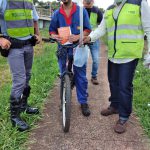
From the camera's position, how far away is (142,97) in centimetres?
658

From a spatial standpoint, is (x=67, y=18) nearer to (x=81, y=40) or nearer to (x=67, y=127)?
(x=81, y=40)

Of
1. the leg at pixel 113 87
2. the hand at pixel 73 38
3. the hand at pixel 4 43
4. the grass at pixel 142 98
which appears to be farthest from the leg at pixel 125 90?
the hand at pixel 4 43

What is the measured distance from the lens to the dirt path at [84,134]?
444 centimetres

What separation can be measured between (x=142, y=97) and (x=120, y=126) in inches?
71.0

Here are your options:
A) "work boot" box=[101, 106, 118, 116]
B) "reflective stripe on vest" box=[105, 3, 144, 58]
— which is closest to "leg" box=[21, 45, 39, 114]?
"work boot" box=[101, 106, 118, 116]

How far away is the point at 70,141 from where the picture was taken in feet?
14.9

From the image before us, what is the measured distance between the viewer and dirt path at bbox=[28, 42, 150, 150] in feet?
14.6

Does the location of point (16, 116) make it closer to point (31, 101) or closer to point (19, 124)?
point (19, 124)

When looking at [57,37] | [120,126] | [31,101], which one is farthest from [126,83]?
[31,101]

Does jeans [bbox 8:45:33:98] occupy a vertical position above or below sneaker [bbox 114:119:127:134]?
above

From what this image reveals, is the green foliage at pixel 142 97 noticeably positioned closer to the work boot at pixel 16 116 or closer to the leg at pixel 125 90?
the leg at pixel 125 90

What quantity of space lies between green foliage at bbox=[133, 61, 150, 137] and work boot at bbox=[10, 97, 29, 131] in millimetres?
1866

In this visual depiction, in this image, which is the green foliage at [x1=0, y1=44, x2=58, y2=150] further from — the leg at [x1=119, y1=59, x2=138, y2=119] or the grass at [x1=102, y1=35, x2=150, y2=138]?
the grass at [x1=102, y1=35, x2=150, y2=138]

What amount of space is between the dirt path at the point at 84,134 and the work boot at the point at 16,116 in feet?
0.59
